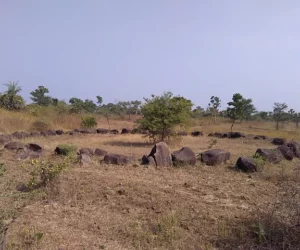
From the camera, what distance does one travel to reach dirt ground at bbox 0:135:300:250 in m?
4.21

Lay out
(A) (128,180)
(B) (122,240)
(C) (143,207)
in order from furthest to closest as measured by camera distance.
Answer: (A) (128,180)
(C) (143,207)
(B) (122,240)

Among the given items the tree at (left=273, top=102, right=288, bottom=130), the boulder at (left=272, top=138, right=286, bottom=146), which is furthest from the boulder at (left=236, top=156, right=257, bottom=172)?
the tree at (left=273, top=102, right=288, bottom=130)

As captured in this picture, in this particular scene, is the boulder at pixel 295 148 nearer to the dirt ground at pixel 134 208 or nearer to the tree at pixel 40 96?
the dirt ground at pixel 134 208

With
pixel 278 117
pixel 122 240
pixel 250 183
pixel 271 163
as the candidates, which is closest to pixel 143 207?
pixel 122 240

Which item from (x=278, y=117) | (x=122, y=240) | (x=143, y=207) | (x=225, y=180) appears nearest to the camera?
(x=122, y=240)

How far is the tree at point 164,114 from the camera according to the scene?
44.0ft

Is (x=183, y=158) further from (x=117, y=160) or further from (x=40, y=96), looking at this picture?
(x=40, y=96)

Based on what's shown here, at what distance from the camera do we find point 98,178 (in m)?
6.76

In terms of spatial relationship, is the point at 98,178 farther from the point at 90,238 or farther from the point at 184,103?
the point at 184,103

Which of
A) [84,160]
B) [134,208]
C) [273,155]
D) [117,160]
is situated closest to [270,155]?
[273,155]

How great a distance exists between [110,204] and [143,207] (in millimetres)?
560

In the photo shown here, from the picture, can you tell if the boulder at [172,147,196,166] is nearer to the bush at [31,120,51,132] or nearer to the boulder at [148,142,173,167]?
the boulder at [148,142,173,167]


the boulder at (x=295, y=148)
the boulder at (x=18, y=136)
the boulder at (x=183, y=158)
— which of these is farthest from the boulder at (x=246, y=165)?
the boulder at (x=18, y=136)

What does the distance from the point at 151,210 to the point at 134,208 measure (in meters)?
0.29
